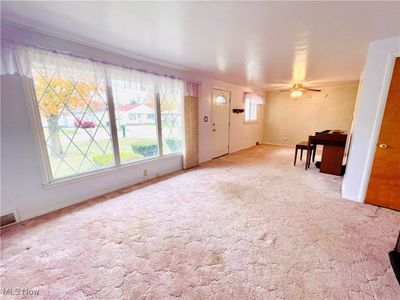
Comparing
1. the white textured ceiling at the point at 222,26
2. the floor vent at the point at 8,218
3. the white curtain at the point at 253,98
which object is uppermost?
the white textured ceiling at the point at 222,26

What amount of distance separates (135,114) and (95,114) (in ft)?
2.26

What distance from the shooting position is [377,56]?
228 cm

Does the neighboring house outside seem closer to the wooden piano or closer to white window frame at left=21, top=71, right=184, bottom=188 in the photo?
white window frame at left=21, top=71, right=184, bottom=188

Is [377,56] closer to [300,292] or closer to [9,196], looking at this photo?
[300,292]

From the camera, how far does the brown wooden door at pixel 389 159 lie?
7.31 feet

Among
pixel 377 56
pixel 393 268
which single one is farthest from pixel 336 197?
pixel 377 56

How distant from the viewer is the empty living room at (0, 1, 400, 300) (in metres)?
1.48

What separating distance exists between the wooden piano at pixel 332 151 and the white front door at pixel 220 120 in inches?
93.7

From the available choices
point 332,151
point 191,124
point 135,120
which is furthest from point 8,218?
point 332,151

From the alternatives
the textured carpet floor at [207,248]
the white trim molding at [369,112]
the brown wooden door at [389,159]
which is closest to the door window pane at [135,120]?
the textured carpet floor at [207,248]

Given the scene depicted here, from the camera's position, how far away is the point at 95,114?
8.91 ft

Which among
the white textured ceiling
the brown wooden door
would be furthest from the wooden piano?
the white textured ceiling

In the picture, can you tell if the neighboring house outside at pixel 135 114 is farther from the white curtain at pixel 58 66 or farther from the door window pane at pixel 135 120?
the white curtain at pixel 58 66

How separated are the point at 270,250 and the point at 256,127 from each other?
5.89m
